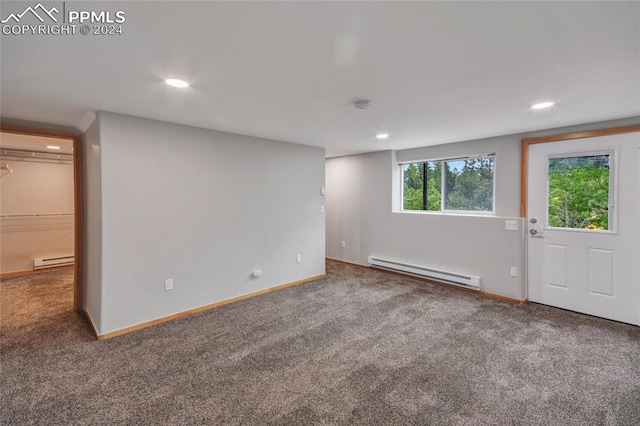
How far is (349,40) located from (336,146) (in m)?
3.20

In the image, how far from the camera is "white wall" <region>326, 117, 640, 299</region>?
3.85 metres

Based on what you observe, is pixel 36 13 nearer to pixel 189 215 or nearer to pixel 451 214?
pixel 189 215

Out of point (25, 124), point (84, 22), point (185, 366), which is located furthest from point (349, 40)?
point (25, 124)

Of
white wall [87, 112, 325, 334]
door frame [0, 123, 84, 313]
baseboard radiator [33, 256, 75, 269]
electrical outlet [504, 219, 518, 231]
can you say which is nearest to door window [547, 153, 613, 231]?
electrical outlet [504, 219, 518, 231]

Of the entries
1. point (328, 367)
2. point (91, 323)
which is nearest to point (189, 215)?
point (91, 323)

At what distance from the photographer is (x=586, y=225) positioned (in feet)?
10.9

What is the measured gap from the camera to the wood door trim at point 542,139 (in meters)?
3.08

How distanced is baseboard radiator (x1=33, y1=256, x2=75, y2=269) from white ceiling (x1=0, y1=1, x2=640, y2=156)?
11.1 feet

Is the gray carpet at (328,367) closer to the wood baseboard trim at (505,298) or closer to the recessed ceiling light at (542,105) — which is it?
the wood baseboard trim at (505,298)

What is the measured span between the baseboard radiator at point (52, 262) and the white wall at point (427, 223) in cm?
479

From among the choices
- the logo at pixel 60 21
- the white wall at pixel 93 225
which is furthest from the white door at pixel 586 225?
the white wall at pixel 93 225

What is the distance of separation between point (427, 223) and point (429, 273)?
755 mm

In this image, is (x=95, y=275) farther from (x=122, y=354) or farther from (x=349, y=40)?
(x=349, y=40)

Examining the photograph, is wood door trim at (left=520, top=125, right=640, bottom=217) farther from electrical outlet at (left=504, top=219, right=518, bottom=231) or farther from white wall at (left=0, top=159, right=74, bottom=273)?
white wall at (left=0, top=159, right=74, bottom=273)
